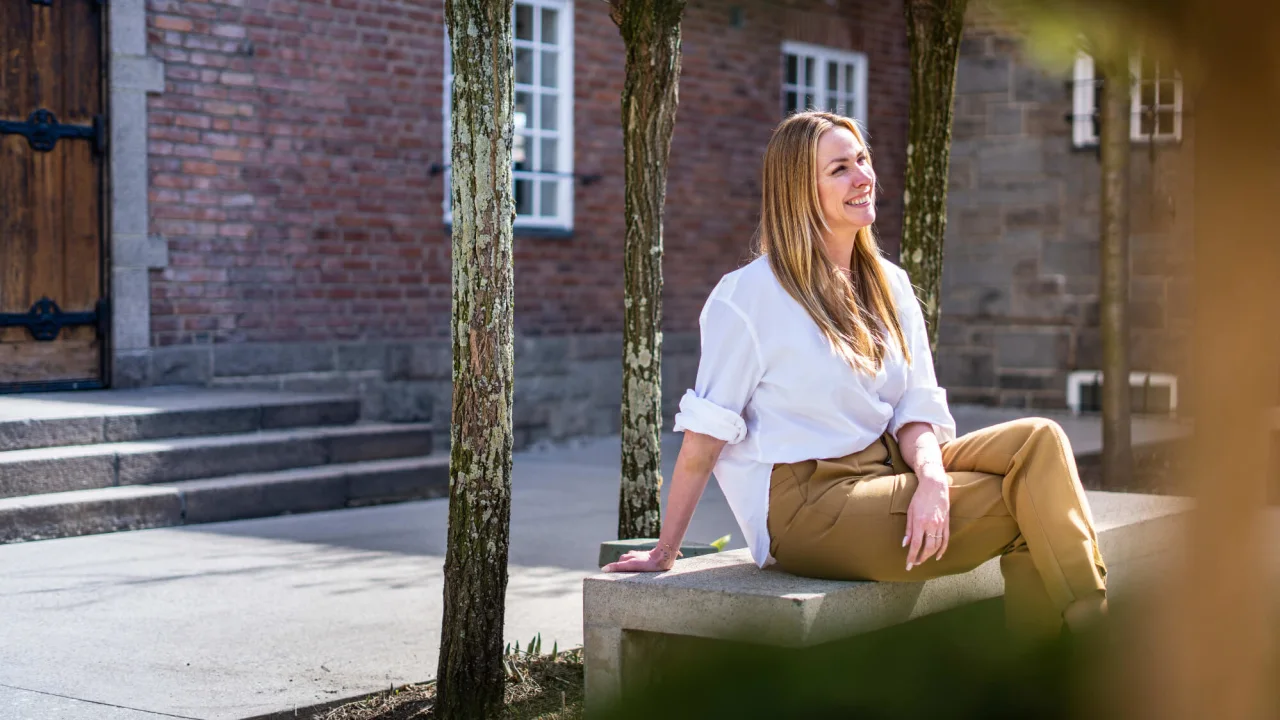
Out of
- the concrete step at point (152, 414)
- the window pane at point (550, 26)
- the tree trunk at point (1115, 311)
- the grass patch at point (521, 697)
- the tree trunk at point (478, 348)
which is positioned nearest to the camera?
the tree trunk at point (478, 348)

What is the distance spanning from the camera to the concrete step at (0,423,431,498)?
7156mm

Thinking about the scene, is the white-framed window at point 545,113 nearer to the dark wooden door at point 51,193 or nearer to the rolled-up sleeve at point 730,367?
the dark wooden door at point 51,193

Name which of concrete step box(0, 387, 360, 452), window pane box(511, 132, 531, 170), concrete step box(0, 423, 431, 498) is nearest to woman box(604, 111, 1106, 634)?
concrete step box(0, 423, 431, 498)

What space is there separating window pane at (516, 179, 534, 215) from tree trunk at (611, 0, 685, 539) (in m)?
6.53

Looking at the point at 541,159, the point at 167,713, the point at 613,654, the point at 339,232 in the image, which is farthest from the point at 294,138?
the point at 613,654

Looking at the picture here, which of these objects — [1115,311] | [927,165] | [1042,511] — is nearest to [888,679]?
[1042,511]

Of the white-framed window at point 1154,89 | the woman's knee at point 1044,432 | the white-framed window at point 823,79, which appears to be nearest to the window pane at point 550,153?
the white-framed window at point 823,79

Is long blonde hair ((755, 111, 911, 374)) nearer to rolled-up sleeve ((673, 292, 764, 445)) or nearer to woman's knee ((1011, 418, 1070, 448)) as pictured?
rolled-up sleeve ((673, 292, 764, 445))

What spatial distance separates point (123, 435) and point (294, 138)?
2.74 metres

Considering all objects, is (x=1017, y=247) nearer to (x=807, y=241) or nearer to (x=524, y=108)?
(x=524, y=108)

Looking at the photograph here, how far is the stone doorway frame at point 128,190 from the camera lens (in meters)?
8.83

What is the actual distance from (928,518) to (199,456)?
5.40 meters

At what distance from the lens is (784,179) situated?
11.5ft

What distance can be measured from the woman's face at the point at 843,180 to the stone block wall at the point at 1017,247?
10.3 meters
